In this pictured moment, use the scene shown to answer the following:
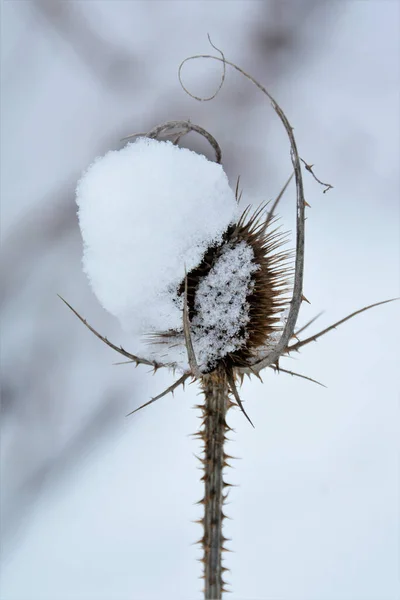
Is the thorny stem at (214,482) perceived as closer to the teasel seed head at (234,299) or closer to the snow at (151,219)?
the teasel seed head at (234,299)

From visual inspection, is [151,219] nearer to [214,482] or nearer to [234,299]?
[234,299]

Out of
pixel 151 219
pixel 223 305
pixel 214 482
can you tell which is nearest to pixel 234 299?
pixel 223 305

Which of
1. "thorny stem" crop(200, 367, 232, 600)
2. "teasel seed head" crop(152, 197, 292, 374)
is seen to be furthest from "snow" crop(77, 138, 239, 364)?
"thorny stem" crop(200, 367, 232, 600)

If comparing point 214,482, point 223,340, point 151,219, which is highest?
point 151,219

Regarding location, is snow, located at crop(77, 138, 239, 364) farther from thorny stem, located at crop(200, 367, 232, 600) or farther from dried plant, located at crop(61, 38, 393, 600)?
thorny stem, located at crop(200, 367, 232, 600)

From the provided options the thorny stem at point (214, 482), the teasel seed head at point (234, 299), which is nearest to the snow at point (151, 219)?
the teasel seed head at point (234, 299)

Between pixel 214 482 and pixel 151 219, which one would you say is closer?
pixel 151 219

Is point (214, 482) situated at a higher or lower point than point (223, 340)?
lower
